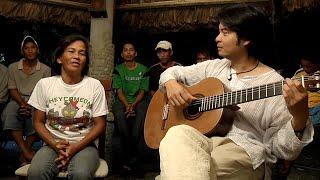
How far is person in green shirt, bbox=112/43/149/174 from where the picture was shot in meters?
4.45

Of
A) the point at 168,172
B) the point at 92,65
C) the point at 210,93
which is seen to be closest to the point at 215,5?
the point at 92,65

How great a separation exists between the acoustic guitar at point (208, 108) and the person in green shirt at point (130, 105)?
1.66m

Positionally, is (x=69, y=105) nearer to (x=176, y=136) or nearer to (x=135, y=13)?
(x=176, y=136)

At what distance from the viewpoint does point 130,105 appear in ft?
15.6

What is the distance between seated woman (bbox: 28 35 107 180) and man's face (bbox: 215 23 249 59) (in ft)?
3.66

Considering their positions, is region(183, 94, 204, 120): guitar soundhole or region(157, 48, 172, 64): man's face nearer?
region(183, 94, 204, 120): guitar soundhole

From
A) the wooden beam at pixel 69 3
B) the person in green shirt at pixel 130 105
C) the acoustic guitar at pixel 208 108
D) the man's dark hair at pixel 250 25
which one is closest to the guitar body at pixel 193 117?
the acoustic guitar at pixel 208 108

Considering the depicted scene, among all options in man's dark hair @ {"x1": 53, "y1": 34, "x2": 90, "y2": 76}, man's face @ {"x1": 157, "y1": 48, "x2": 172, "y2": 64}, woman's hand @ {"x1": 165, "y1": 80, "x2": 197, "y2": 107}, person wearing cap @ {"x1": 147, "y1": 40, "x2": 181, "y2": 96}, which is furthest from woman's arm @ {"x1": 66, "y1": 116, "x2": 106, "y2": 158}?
man's face @ {"x1": 157, "y1": 48, "x2": 172, "y2": 64}

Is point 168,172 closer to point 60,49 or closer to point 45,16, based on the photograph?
point 60,49

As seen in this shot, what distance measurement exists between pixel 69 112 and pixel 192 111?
3.23 ft

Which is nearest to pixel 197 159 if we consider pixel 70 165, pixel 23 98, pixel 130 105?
pixel 70 165

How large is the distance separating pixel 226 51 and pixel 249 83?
254 millimetres

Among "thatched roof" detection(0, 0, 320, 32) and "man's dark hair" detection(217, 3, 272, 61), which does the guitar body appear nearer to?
"man's dark hair" detection(217, 3, 272, 61)

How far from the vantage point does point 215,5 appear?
5.25m
